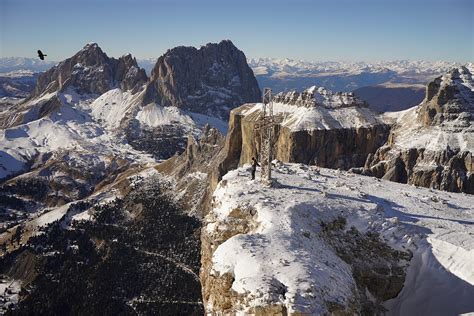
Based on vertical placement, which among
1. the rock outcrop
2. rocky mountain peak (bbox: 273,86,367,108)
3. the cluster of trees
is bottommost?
the cluster of trees

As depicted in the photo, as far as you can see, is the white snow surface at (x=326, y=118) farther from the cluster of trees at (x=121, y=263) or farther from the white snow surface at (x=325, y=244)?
the white snow surface at (x=325, y=244)

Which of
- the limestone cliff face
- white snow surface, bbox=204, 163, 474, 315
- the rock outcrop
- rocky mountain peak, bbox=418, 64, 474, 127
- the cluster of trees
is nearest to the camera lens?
white snow surface, bbox=204, 163, 474, 315

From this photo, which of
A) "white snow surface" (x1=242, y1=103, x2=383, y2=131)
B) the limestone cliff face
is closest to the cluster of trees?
"white snow surface" (x1=242, y1=103, x2=383, y2=131)

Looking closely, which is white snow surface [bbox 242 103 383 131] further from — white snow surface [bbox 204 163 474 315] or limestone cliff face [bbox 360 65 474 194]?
white snow surface [bbox 204 163 474 315]

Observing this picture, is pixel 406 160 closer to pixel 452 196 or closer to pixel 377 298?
pixel 452 196

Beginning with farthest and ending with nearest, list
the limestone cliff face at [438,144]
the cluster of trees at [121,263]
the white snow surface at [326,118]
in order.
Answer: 1. the white snow surface at [326,118]
2. the cluster of trees at [121,263]
3. the limestone cliff face at [438,144]

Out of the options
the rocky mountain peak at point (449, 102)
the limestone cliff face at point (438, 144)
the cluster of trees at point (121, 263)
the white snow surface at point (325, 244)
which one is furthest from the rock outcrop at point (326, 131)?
the white snow surface at point (325, 244)

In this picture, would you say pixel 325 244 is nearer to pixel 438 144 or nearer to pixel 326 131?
pixel 438 144

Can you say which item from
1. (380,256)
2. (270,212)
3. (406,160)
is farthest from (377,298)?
(406,160)
